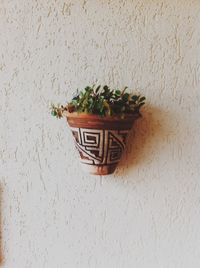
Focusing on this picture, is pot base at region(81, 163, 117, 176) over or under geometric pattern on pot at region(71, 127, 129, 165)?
under

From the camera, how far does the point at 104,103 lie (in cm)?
71

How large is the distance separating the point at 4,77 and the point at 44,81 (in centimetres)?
12

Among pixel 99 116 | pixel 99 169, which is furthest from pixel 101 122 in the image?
pixel 99 169

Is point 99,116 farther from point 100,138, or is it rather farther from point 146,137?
point 146,137

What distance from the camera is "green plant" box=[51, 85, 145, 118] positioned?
71 cm

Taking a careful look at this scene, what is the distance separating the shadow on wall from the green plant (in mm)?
61

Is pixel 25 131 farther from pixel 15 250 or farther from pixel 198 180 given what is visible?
pixel 198 180

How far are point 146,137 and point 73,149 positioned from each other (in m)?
0.21

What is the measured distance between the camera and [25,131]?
86cm

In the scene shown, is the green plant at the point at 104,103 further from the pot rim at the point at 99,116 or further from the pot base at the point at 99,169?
the pot base at the point at 99,169

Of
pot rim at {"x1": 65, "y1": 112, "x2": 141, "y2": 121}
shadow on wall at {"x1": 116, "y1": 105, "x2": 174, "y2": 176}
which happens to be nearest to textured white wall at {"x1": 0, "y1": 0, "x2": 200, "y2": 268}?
shadow on wall at {"x1": 116, "y1": 105, "x2": 174, "y2": 176}

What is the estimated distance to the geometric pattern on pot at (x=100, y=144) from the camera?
0.73 meters

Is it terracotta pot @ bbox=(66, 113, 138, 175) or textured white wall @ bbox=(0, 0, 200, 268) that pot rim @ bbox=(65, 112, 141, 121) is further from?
textured white wall @ bbox=(0, 0, 200, 268)

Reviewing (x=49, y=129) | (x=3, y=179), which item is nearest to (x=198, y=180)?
(x=49, y=129)
